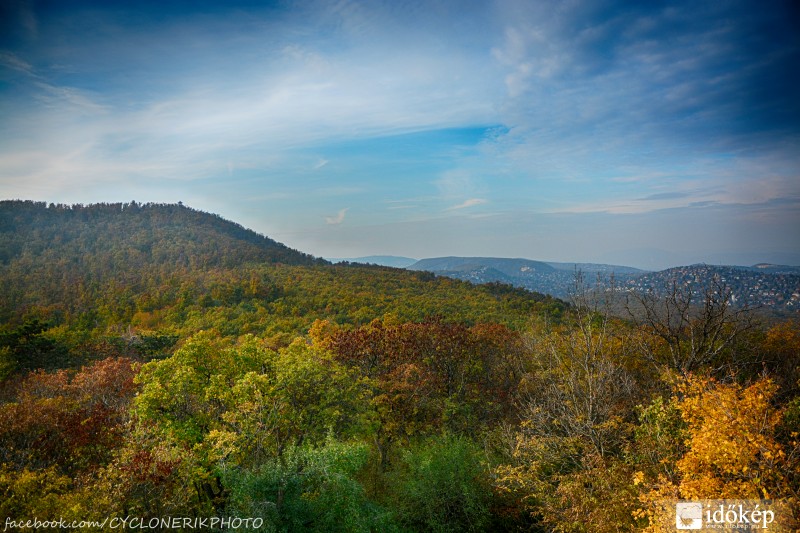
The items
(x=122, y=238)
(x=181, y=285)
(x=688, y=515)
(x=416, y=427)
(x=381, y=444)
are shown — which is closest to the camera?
(x=688, y=515)

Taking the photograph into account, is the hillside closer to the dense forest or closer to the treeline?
the dense forest

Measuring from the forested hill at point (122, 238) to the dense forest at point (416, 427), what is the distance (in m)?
84.7

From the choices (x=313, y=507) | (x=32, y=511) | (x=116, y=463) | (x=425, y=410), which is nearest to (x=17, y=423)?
(x=116, y=463)

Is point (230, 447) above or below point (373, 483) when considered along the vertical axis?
above

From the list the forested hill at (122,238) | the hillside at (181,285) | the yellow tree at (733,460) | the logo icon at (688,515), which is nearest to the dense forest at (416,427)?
the yellow tree at (733,460)

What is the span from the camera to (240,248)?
12988 centimetres

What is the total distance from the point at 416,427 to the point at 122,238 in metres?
143

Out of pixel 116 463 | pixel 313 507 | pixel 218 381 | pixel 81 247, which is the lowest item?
pixel 313 507

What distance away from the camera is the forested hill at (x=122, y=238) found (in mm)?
110250

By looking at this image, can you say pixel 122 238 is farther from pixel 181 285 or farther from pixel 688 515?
pixel 688 515

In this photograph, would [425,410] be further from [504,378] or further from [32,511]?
[32,511]

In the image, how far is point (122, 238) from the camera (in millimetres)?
128750

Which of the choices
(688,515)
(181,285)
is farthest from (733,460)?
(181,285)

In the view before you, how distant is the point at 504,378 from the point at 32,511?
1007 inches
